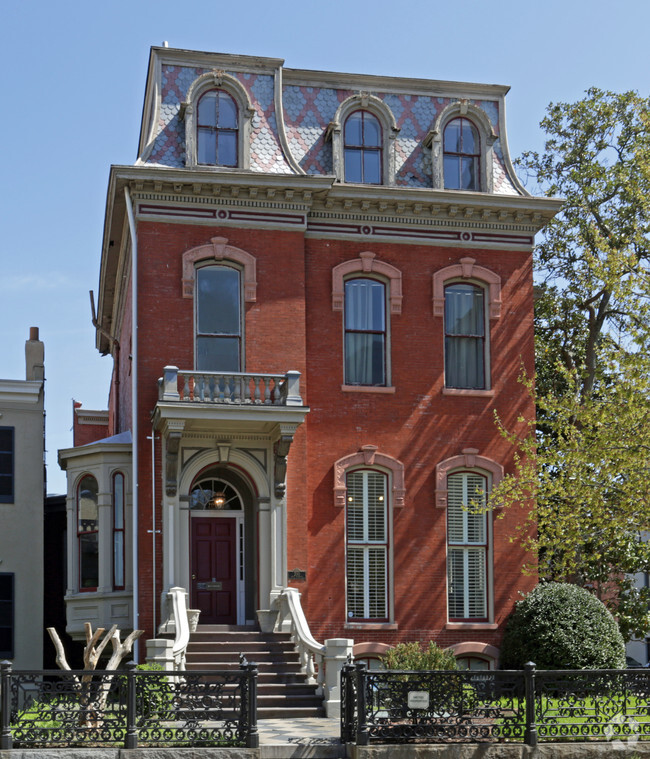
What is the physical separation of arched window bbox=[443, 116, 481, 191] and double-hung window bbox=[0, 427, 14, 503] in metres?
11.2

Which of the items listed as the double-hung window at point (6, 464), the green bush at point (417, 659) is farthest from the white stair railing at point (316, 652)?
the double-hung window at point (6, 464)

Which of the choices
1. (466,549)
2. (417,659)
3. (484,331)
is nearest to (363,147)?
(484,331)

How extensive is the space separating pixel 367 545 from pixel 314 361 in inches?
154

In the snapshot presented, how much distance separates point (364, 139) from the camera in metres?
25.5

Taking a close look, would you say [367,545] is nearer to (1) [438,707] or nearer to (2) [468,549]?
(2) [468,549]

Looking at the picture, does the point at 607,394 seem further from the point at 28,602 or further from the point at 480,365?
the point at 28,602

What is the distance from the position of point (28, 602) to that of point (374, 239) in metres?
10.8

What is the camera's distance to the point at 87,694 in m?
16.2

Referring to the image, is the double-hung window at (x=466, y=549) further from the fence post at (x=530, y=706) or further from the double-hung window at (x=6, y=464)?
the double-hung window at (x=6, y=464)

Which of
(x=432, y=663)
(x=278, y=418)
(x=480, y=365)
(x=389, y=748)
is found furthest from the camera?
(x=480, y=365)

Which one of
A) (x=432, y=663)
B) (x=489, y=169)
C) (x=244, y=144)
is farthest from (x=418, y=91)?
Answer: (x=432, y=663)

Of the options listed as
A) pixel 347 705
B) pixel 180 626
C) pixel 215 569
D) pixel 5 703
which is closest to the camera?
pixel 5 703

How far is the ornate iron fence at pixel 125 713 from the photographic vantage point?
15.7 m

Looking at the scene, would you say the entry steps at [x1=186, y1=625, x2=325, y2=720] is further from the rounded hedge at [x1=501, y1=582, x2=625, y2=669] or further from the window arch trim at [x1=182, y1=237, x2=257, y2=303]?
the window arch trim at [x1=182, y1=237, x2=257, y2=303]
